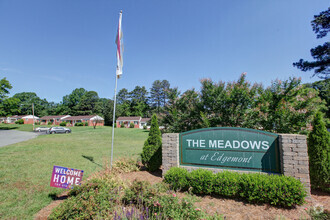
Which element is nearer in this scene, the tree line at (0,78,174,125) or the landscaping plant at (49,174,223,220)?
the landscaping plant at (49,174,223,220)

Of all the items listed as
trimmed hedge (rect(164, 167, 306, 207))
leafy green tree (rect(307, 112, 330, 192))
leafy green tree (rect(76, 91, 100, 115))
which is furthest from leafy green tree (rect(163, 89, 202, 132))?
→ leafy green tree (rect(76, 91, 100, 115))

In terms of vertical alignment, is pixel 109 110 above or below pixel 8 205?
above

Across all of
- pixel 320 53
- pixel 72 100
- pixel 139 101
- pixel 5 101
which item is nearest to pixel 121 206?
pixel 320 53

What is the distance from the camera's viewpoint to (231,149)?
15.3 ft

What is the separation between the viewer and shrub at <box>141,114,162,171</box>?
6.35 meters

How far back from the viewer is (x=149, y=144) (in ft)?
22.0

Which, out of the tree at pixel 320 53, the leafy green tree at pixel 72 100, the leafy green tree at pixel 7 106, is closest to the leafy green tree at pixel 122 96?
the leafy green tree at pixel 72 100

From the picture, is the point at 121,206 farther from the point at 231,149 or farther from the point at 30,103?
the point at 30,103

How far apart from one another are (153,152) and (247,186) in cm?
360

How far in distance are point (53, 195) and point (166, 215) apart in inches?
143

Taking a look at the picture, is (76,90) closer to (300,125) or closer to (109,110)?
(109,110)

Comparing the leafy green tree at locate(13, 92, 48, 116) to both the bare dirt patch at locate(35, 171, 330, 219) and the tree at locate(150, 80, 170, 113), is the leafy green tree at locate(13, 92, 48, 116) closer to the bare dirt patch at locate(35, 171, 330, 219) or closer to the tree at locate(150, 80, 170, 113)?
the tree at locate(150, 80, 170, 113)

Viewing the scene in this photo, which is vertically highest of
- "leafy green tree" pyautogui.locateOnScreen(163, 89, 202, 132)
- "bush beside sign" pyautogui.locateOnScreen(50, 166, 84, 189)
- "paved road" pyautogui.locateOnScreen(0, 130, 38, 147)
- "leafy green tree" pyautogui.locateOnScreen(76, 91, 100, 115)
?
→ "leafy green tree" pyautogui.locateOnScreen(76, 91, 100, 115)

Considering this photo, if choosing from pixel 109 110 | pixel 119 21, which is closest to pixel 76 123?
pixel 109 110
